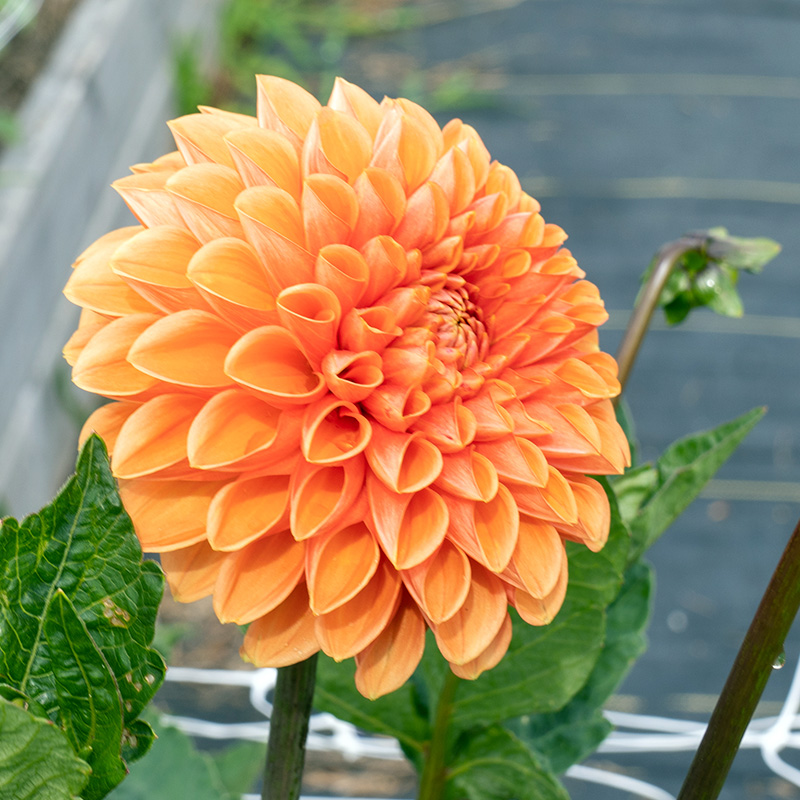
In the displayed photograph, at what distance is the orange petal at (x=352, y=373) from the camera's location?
0.26m

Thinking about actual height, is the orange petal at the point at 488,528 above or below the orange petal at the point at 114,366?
below

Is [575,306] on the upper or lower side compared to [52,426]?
upper

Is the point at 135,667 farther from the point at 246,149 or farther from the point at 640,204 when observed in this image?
the point at 640,204

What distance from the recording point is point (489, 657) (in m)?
0.27

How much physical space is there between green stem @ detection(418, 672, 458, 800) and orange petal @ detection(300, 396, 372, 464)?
0.15 meters

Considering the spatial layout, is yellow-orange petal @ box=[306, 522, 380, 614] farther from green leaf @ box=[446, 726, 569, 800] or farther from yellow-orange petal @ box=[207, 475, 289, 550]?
green leaf @ box=[446, 726, 569, 800]

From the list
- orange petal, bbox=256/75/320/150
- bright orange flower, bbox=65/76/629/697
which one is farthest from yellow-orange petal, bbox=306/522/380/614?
orange petal, bbox=256/75/320/150

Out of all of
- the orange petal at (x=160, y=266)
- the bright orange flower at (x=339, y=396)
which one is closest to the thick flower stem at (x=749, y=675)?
the bright orange flower at (x=339, y=396)

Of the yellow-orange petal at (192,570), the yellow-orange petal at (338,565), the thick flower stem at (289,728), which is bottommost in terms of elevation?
the thick flower stem at (289,728)

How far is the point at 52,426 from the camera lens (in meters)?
1.24

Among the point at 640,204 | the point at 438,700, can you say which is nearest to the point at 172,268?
the point at 438,700

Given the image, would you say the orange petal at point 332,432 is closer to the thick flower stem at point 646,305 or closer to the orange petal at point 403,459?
the orange petal at point 403,459

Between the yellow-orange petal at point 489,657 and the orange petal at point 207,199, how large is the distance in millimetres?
134

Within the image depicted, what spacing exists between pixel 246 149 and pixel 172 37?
161 centimetres
